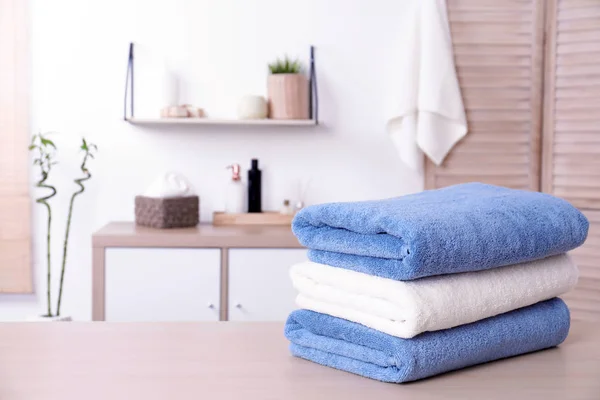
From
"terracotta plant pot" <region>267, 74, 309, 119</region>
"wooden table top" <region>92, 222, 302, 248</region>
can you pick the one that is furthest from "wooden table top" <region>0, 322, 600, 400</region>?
"terracotta plant pot" <region>267, 74, 309, 119</region>

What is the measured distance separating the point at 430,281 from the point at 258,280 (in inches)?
75.1

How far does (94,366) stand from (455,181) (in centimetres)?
247

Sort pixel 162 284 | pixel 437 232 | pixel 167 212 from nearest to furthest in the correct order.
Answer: pixel 437 232 → pixel 162 284 → pixel 167 212

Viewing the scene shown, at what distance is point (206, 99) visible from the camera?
10.6 feet

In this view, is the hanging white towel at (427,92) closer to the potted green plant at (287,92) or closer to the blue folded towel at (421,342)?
the potted green plant at (287,92)

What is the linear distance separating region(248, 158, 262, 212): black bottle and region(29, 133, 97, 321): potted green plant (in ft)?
2.10

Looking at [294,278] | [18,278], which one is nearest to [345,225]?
[294,278]

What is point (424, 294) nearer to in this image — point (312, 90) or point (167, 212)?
point (167, 212)

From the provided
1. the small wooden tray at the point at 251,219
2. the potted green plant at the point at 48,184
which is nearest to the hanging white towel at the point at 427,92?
the small wooden tray at the point at 251,219

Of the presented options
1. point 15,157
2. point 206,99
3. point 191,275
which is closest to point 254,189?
point 206,99

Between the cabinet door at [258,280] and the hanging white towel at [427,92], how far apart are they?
741 millimetres

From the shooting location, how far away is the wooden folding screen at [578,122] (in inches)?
117

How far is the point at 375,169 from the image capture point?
3258mm

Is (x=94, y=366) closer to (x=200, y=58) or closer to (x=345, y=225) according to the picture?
(x=345, y=225)
